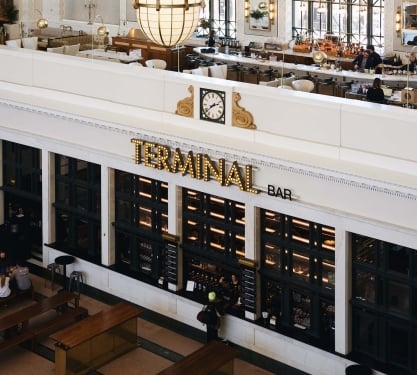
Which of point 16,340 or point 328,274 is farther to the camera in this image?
point 16,340

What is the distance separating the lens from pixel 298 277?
15.9 meters

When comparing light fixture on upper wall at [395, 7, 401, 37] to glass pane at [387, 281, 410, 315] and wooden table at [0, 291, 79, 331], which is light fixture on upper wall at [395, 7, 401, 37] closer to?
wooden table at [0, 291, 79, 331]

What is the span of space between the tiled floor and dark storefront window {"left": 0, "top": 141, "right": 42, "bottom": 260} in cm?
304

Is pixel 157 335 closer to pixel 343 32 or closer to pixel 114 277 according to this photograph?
pixel 114 277

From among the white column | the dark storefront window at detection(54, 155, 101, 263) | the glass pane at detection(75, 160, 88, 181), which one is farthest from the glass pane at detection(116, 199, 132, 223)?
the white column

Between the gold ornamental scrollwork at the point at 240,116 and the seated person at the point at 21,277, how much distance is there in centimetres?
556

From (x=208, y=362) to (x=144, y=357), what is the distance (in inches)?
69.3

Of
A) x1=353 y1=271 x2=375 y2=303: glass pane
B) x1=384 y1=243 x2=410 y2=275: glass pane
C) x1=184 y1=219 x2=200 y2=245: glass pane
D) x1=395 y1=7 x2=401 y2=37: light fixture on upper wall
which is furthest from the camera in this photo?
x1=395 y1=7 x2=401 y2=37: light fixture on upper wall

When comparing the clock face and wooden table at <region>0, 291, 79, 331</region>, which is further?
wooden table at <region>0, 291, 79, 331</region>

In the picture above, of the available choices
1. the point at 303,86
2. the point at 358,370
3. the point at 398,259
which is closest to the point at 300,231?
the point at 398,259

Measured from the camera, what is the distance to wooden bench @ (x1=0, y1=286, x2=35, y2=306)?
1841cm

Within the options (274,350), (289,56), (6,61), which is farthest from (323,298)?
(289,56)

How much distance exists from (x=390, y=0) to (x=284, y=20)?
11.2ft

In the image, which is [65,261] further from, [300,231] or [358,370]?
[358,370]
